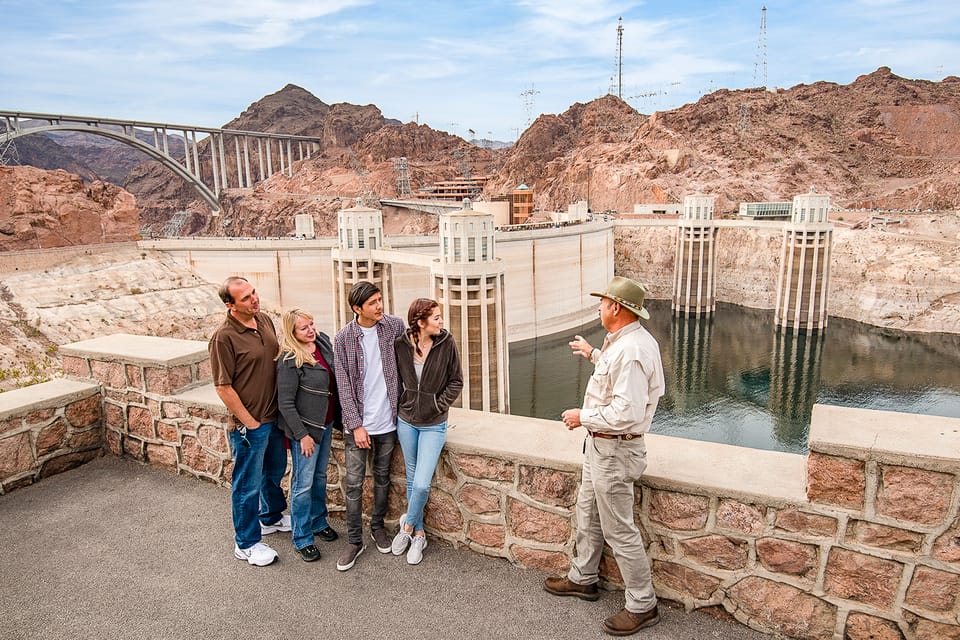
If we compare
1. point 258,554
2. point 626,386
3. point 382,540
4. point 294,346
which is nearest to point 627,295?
point 626,386

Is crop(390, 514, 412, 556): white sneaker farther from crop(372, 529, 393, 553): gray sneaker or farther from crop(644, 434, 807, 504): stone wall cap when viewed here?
crop(644, 434, 807, 504): stone wall cap

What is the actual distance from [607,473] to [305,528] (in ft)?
7.30

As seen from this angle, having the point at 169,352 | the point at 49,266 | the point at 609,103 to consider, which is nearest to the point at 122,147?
the point at 609,103

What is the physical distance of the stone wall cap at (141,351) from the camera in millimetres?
5488

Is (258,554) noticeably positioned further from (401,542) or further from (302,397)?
(302,397)

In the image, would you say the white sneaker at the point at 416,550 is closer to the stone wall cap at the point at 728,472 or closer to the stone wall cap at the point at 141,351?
the stone wall cap at the point at 728,472

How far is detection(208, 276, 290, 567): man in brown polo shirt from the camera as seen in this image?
14.0 ft

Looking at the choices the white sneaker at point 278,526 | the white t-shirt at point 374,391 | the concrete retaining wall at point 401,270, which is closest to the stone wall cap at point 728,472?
the white t-shirt at point 374,391

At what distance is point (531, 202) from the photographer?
63562 millimetres

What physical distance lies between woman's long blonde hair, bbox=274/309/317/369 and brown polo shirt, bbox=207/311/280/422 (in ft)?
0.54

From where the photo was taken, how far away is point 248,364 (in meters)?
4.35

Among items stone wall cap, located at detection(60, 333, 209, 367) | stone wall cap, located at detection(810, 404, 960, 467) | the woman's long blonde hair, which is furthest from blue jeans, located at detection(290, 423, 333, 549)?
stone wall cap, located at detection(810, 404, 960, 467)

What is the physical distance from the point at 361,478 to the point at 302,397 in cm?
70

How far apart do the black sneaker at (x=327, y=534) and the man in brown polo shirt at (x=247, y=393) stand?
38 cm
